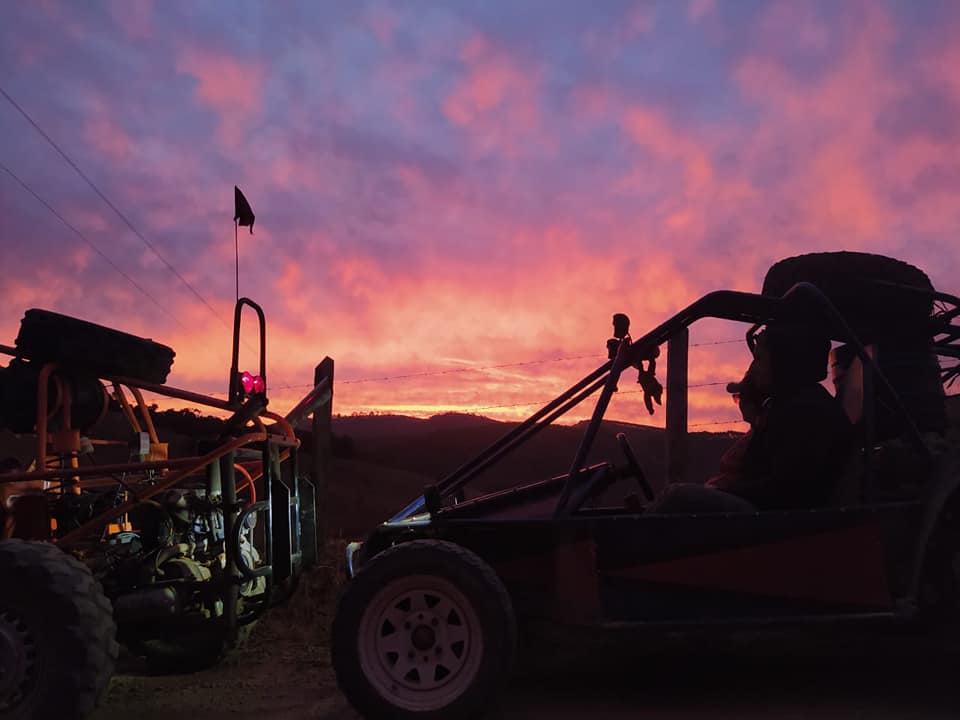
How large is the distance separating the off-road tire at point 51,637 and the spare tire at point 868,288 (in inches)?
182

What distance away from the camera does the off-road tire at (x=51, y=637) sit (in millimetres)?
3881

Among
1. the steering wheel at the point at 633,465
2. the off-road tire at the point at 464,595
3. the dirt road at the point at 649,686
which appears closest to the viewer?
the off-road tire at the point at 464,595

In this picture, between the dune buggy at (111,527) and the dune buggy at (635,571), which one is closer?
the dune buggy at (635,571)

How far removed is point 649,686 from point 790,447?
155 cm

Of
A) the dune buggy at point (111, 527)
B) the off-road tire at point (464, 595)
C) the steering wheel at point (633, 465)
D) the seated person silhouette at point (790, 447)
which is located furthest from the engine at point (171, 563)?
the seated person silhouette at point (790, 447)

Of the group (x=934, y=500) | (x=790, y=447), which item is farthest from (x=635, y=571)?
(x=934, y=500)

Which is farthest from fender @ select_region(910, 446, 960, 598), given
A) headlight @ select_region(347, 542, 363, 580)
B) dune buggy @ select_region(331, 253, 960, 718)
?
headlight @ select_region(347, 542, 363, 580)

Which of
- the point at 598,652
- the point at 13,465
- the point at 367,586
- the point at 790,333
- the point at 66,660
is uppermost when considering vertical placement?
the point at 790,333

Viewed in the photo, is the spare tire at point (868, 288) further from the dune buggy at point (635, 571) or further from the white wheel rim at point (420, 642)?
the white wheel rim at point (420, 642)

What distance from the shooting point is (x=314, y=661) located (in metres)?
5.54

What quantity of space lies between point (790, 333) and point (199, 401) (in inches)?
133

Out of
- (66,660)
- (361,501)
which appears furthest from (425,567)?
(361,501)

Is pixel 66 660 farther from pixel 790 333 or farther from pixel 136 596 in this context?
pixel 790 333

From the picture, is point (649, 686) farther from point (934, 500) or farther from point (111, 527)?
point (111, 527)
